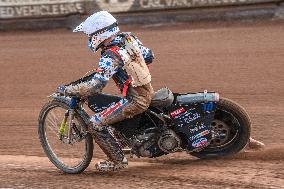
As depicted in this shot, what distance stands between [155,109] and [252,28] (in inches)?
309

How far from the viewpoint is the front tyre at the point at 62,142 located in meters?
6.59

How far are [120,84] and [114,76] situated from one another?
0.11 metres

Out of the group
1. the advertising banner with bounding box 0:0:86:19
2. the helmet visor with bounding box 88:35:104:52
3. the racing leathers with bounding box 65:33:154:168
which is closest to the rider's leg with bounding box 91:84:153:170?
the racing leathers with bounding box 65:33:154:168

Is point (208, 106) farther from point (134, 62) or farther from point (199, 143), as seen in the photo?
point (134, 62)

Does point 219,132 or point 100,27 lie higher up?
point 100,27

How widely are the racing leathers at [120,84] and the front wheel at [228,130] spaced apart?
0.81 meters

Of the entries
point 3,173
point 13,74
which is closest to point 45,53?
point 13,74

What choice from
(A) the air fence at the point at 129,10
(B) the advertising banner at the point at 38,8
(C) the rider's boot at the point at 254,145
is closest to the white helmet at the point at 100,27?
(C) the rider's boot at the point at 254,145

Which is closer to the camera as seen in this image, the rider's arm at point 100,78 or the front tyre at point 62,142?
the rider's arm at point 100,78

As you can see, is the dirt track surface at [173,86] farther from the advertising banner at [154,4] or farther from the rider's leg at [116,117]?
the advertising banner at [154,4]

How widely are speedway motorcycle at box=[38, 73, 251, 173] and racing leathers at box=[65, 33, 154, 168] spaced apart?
0.37ft

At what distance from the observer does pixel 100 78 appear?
5988 mm

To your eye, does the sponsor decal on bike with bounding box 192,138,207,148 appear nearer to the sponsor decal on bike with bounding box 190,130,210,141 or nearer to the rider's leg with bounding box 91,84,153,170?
the sponsor decal on bike with bounding box 190,130,210,141

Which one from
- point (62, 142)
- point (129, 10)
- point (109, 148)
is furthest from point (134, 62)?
point (129, 10)
